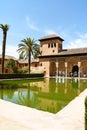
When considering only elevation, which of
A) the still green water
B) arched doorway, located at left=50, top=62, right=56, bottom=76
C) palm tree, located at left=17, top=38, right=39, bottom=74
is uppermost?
palm tree, located at left=17, top=38, right=39, bottom=74

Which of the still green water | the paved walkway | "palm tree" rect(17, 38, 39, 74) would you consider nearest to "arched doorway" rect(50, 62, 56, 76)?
"palm tree" rect(17, 38, 39, 74)

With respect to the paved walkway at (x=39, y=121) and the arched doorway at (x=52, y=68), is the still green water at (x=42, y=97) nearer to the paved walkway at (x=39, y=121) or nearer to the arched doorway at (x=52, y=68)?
the paved walkway at (x=39, y=121)

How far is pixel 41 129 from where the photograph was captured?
20.0 feet

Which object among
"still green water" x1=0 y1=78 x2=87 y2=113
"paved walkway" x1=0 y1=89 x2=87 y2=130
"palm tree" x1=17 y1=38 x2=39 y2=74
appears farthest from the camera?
"palm tree" x1=17 y1=38 x2=39 y2=74

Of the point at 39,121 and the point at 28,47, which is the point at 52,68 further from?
the point at 39,121

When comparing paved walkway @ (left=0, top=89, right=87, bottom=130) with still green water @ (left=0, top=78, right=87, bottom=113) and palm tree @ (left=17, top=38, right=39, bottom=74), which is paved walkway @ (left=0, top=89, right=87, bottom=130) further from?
palm tree @ (left=17, top=38, right=39, bottom=74)

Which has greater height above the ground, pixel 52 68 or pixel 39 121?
pixel 52 68

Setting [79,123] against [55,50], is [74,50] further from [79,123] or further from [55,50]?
[79,123]

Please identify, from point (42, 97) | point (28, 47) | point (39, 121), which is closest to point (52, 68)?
point (28, 47)

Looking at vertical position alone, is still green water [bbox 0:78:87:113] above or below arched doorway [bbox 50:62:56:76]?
below

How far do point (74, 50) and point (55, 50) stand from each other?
17.9ft

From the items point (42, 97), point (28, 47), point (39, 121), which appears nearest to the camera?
point (39, 121)

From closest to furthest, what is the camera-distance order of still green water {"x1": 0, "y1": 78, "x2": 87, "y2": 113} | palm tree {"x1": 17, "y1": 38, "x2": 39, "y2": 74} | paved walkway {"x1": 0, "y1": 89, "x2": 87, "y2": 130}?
paved walkway {"x1": 0, "y1": 89, "x2": 87, "y2": 130}, still green water {"x1": 0, "y1": 78, "x2": 87, "y2": 113}, palm tree {"x1": 17, "y1": 38, "x2": 39, "y2": 74}

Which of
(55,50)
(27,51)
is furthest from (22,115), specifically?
(55,50)
